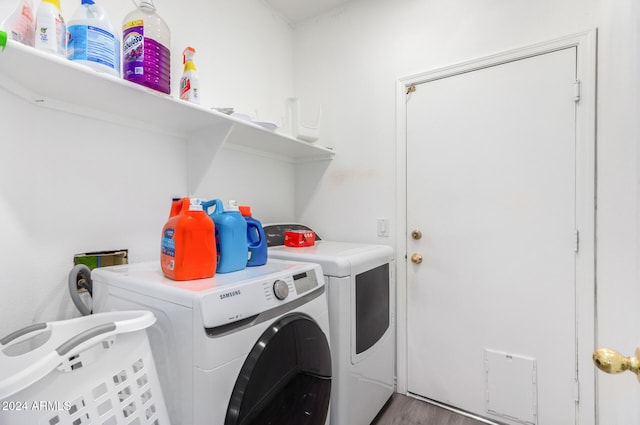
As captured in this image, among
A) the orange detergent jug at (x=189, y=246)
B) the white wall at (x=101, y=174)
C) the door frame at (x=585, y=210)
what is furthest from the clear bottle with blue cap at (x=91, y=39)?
the door frame at (x=585, y=210)

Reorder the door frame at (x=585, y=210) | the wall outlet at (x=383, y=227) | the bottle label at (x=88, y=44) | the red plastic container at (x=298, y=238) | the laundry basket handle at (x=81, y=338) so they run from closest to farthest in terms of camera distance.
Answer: the laundry basket handle at (x=81, y=338), the bottle label at (x=88, y=44), the door frame at (x=585, y=210), the red plastic container at (x=298, y=238), the wall outlet at (x=383, y=227)

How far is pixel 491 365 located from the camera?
1726 mm

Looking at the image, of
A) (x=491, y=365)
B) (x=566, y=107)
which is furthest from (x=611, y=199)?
(x=491, y=365)

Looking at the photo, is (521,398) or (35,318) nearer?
(35,318)

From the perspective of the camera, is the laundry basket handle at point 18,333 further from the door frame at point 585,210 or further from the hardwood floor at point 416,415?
the door frame at point 585,210

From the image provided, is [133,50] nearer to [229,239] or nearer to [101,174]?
[101,174]

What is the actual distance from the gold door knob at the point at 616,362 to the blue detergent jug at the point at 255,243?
3.64 feet

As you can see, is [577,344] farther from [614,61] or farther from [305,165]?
[305,165]

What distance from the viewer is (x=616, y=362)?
0.57 meters

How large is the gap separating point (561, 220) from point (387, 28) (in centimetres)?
166

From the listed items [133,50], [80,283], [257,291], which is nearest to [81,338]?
[257,291]

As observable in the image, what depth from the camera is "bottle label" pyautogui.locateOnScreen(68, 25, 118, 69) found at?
98 centimetres

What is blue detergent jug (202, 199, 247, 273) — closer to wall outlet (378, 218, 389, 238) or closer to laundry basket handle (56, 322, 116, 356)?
laundry basket handle (56, 322, 116, 356)

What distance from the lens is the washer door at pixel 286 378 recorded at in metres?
0.91
